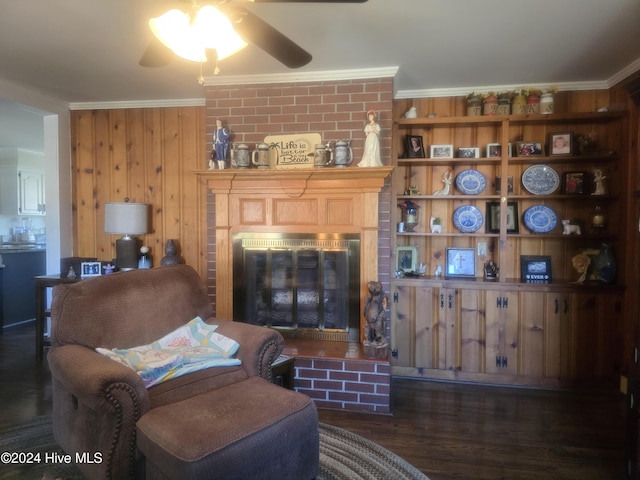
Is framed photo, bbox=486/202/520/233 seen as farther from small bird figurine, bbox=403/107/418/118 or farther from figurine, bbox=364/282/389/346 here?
figurine, bbox=364/282/389/346

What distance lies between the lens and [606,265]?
3.03 meters

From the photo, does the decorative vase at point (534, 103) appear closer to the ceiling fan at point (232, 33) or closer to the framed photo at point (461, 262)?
the framed photo at point (461, 262)

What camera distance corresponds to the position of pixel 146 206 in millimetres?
3658

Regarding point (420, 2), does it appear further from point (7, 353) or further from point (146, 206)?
point (7, 353)

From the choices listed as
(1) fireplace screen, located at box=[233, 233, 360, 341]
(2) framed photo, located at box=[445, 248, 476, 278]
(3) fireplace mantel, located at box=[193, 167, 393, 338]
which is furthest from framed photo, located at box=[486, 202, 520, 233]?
(1) fireplace screen, located at box=[233, 233, 360, 341]

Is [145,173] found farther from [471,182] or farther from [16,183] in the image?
[16,183]

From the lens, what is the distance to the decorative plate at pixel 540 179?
323 centimetres

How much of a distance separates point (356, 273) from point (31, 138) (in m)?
4.95

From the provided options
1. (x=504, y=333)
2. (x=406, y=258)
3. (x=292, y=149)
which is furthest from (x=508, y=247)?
(x=292, y=149)

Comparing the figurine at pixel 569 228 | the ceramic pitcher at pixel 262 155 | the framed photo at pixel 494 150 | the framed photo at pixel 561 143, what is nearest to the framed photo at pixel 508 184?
the framed photo at pixel 494 150

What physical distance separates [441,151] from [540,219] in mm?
1002

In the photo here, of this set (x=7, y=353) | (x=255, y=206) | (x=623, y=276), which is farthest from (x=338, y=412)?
(x=7, y=353)

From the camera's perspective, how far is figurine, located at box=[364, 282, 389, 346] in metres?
2.72

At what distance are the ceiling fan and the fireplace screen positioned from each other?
1522 millimetres
